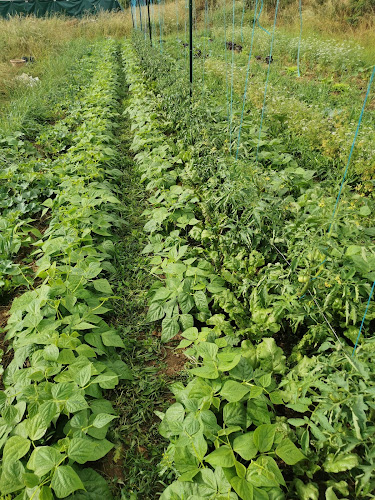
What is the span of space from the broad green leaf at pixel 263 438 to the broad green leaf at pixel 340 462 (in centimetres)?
21

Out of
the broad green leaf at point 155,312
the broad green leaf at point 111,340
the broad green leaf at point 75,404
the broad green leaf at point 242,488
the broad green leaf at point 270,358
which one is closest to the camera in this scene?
the broad green leaf at point 242,488

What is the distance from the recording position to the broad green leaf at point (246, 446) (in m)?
1.34

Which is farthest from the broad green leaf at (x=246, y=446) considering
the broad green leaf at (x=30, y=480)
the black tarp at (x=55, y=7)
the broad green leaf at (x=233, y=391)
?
the black tarp at (x=55, y=7)

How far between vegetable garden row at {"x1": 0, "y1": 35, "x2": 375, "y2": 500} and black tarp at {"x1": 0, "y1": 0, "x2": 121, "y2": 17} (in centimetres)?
1886

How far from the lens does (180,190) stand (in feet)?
10.3

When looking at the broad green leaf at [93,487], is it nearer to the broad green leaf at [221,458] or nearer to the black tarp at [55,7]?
the broad green leaf at [221,458]

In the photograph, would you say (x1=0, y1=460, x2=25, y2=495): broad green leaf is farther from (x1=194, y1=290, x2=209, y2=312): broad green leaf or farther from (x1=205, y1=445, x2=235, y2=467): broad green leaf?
(x1=194, y1=290, x2=209, y2=312): broad green leaf

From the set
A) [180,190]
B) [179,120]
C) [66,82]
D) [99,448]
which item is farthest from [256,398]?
[66,82]

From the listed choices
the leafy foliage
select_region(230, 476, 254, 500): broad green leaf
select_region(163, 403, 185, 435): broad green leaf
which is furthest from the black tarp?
select_region(230, 476, 254, 500): broad green leaf

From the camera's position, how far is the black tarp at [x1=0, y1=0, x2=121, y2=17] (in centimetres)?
1717

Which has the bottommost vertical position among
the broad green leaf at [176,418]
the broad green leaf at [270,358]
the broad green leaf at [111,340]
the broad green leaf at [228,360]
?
the broad green leaf at [111,340]

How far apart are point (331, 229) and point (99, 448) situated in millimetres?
1479

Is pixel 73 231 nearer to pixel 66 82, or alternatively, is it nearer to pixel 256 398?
pixel 256 398

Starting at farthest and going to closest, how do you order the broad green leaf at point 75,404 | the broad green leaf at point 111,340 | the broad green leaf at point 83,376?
the broad green leaf at point 111,340
the broad green leaf at point 83,376
the broad green leaf at point 75,404
